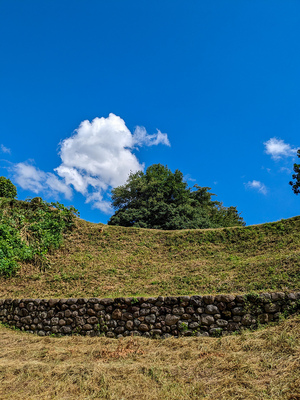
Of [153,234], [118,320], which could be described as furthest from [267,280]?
[153,234]

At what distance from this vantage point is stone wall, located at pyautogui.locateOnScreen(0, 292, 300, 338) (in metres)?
5.82

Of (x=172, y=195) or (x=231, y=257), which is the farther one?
(x=172, y=195)

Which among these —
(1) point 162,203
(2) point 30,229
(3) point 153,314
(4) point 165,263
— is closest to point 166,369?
(3) point 153,314

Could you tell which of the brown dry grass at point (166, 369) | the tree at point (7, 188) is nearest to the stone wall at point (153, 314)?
the brown dry grass at point (166, 369)

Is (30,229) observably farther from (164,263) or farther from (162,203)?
(162,203)

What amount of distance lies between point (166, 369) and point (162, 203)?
788 inches

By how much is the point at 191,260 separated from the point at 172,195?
14377 millimetres

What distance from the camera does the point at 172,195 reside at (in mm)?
26688

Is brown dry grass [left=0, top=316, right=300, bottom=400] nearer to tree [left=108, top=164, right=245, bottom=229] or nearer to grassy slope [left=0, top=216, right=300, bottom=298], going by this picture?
grassy slope [left=0, top=216, right=300, bottom=298]

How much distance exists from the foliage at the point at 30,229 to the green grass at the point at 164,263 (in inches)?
19.1

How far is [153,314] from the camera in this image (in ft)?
21.8

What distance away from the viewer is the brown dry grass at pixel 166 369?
12.0ft

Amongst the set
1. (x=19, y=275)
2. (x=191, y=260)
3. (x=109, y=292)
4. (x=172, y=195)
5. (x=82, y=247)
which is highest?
(x=172, y=195)

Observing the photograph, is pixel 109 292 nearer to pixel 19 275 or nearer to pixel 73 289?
pixel 73 289
